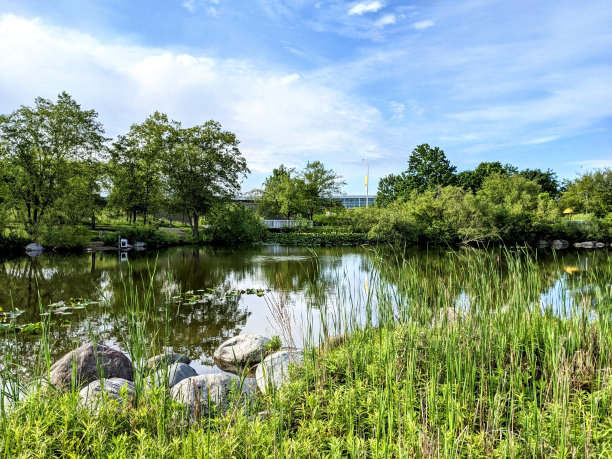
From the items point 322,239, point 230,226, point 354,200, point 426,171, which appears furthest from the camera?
point 354,200

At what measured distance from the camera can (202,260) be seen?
1579 centimetres

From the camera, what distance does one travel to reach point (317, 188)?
33219mm

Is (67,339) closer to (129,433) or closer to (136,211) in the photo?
(129,433)

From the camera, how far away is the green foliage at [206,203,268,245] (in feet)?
83.2

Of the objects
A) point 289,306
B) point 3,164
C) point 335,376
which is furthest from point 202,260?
point 335,376

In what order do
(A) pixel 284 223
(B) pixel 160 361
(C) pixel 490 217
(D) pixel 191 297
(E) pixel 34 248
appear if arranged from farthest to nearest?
(A) pixel 284 223
(C) pixel 490 217
(E) pixel 34 248
(D) pixel 191 297
(B) pixel 160 361

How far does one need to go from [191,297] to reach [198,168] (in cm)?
1870

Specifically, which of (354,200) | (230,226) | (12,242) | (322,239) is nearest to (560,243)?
(322,239)

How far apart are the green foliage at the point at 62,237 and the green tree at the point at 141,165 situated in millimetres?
4764

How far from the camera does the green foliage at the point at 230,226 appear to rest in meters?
25.4

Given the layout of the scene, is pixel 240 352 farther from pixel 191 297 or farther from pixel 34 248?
pixel 34 248

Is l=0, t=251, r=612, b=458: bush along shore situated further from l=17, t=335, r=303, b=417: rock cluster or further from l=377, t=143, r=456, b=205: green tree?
l=377, t=143, r=456, b=205: green tree

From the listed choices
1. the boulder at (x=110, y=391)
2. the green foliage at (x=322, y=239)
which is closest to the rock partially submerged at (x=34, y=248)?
the green foliage at (x=322, y=239)

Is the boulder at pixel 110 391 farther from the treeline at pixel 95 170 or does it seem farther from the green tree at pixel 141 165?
the green tree at pixel 141 165
